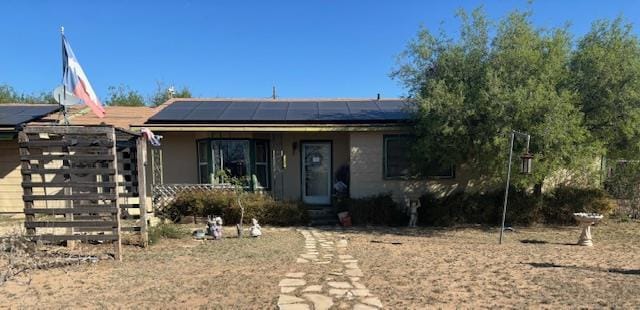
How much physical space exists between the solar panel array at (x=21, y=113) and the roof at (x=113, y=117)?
1.06 ft

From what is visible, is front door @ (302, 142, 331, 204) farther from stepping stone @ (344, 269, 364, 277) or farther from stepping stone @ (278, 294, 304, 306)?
stepping stone @ (278, 294, 304, 306)

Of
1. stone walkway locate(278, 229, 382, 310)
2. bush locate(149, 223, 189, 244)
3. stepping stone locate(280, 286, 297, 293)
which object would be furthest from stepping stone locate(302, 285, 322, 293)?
bush locate(149, 223, 189, 244)

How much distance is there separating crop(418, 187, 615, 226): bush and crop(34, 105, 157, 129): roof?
910 cm

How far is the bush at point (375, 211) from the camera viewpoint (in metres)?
11.2

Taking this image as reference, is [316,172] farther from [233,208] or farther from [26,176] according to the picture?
[26,176]

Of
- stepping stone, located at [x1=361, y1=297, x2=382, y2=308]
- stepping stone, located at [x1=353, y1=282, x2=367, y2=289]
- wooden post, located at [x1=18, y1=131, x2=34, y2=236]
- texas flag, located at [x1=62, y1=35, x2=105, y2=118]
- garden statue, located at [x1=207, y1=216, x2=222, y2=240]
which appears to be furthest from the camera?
garden statue, located at [x1=207, y1=216, x2=222, y2=240]

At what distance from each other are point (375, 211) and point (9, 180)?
1054 centimetres

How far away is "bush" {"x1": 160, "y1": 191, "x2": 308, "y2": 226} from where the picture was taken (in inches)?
424

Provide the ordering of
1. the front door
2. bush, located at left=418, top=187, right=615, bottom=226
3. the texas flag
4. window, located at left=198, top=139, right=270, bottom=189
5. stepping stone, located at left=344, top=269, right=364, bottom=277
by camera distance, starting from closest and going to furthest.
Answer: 1. stepping stone, located at left=344, top=269, right=364, bottom=277
2. the texas flag
3. bush, located at left=418, top=187, right=615, bottom=226
4. window, located at left=198, top=139, right=270, bottom=189
5. the front door

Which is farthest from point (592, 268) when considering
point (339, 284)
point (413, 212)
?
point (413, 212)

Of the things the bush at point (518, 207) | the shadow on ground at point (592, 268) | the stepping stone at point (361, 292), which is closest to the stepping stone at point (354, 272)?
the stepping stone at point (361, 292)

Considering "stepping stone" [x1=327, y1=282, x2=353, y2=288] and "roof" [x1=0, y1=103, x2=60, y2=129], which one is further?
"roof" [x1=0, y1=103, x2=60, y2=129]

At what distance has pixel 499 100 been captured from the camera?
9.01 m

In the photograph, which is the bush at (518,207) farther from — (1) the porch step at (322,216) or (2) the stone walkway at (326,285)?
(2) the stone walkway at (326,285)
